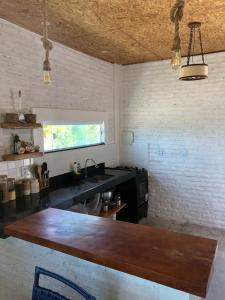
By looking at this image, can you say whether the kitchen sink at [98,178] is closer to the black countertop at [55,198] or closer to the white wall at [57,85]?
the black countertop at [55,198]

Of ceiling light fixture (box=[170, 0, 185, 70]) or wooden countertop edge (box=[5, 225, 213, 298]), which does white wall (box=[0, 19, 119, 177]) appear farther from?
ceiling light fixture (box=[170, 0, 185, 70])

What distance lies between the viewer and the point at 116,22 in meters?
2.41

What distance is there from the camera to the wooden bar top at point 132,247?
0.93 meters

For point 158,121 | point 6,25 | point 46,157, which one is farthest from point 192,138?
point 6,25

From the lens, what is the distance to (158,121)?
13.4 ft

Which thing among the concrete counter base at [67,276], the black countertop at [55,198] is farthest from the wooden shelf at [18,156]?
the concrete counter base at [67,276]

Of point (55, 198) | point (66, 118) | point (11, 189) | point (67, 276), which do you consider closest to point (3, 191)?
point (11, 189)

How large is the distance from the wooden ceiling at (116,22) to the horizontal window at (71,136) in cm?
103

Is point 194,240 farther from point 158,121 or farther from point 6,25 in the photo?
point 158,121

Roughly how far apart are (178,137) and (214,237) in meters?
1.53

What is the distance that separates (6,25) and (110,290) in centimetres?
239

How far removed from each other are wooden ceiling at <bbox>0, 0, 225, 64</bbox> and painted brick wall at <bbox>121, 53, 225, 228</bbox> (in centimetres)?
66

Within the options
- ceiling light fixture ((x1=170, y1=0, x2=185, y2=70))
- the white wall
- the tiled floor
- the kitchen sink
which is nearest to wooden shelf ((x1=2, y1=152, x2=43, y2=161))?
the white wall

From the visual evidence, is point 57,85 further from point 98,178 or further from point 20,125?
point 98,178
